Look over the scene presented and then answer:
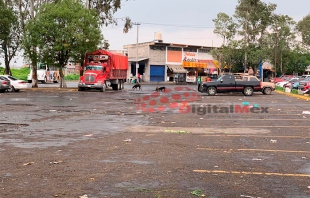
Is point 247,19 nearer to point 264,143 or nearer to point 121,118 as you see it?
point 121,118

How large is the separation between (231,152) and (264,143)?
1760 millimetres

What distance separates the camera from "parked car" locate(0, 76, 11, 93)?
119 feet

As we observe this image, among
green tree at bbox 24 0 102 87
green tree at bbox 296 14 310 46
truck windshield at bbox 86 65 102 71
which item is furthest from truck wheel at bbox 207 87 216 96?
green tree at bbox 296 14 310 46

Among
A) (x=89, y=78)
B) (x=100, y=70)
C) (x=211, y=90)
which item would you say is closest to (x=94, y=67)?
(x=100, y=70)

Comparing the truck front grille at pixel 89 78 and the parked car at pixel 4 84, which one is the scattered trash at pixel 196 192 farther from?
the truck front grille at pixel 89 78

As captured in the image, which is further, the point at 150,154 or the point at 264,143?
the point at 264,143

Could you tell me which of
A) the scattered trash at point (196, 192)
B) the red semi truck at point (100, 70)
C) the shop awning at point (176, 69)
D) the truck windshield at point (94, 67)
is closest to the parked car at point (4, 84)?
the red semi truck at point (100, 70)

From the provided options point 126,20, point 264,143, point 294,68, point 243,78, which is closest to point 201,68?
point 294,68

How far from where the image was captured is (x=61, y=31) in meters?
41.5

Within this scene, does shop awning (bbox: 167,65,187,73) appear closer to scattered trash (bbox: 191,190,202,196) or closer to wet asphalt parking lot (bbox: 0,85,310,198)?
wet asphalt parking lot (bbox: 0,85,310,198)

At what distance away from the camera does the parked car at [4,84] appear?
3625cm

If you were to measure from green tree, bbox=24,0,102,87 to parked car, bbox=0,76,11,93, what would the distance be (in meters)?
6.18

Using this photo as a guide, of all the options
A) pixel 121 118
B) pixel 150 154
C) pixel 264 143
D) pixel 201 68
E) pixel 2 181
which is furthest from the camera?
pixel 201 68

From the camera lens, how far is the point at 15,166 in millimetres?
7875
